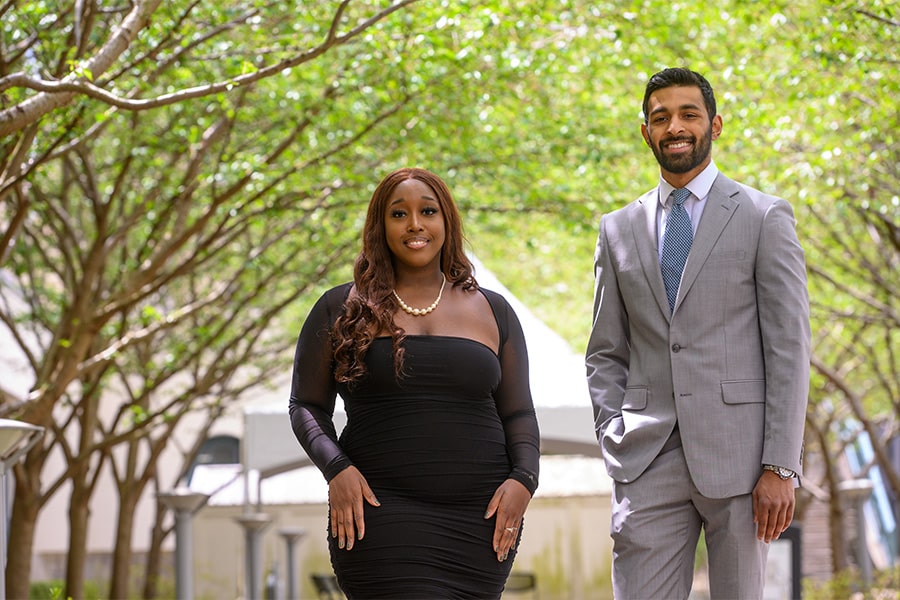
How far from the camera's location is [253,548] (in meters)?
13.3

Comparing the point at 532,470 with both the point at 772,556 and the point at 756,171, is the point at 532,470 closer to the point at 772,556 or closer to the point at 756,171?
the point at 756,171

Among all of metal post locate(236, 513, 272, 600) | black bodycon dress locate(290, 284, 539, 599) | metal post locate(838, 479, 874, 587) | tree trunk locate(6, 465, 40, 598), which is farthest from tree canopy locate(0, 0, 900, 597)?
black bodycon dress locate(290, 284, 539, 599)

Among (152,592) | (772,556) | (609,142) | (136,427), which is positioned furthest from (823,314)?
(152,592)

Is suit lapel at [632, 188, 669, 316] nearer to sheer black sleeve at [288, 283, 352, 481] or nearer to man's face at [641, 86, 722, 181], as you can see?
man's face at [641, 86, 722, 181]

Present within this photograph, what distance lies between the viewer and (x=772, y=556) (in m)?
13.4

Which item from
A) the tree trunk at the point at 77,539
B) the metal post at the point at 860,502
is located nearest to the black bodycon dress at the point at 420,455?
the tree trunk at the point at 77,539

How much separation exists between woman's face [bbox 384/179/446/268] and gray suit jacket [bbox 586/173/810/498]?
2.04 feet

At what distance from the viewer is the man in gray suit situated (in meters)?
4.10

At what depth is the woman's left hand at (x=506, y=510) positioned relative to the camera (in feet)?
13.6

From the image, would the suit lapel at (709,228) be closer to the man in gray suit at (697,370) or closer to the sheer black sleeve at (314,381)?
the man in gray suit at (697,370)

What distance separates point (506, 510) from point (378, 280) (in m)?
0.83

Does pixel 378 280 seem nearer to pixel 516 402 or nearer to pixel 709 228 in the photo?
pixel 516 402

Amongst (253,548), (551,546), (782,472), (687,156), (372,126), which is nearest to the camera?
(782,472)

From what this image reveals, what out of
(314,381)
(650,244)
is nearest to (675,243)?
(650,244)
